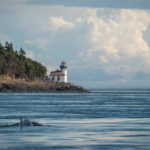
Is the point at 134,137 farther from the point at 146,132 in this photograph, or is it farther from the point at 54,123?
the point at 54,123

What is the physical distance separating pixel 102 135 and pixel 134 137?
8.82 ft

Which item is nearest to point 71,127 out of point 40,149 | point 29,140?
point 29,140

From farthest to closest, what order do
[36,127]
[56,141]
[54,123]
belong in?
[54,123]
[36,127]
[56,141]

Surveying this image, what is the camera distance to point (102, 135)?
4391 cm

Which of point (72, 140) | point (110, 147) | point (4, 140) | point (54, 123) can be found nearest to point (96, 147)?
point (110, 147)

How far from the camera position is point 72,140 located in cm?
4094

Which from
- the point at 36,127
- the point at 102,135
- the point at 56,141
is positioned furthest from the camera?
the point at 36,127

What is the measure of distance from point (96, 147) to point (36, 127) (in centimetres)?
1356

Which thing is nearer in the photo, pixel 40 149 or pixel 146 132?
pixel 40 149

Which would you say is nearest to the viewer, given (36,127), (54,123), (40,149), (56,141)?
(40,149)

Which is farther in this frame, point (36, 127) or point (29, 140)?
point (36, 127)

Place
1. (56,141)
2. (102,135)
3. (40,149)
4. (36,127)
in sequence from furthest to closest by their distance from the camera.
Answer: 1. (36,127)
2. (102,135)
3. (56,141)
4. (40,149)

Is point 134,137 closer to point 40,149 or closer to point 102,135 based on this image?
point 102,135

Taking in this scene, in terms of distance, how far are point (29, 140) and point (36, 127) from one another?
9439 mm
